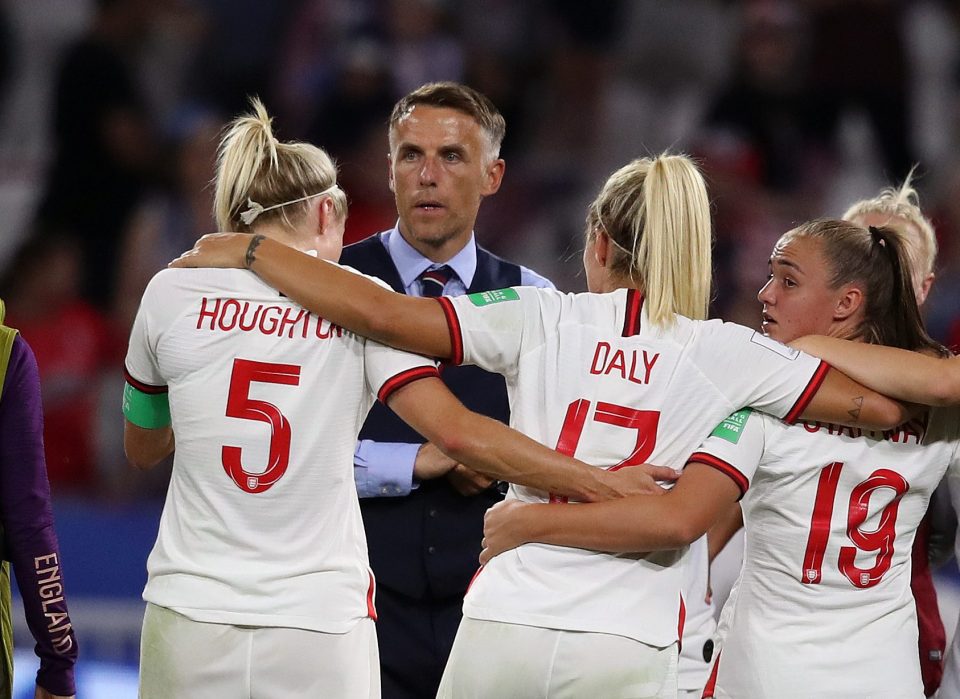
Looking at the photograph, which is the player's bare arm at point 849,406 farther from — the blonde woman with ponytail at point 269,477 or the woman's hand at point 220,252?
the woman's hand at point 220,252

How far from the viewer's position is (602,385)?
2.69 meters

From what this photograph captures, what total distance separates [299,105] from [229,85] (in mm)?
534

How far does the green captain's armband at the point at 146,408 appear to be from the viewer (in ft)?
9.80

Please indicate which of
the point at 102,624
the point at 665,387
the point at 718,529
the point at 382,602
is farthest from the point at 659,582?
the point at 102,624

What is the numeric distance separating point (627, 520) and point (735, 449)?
0.32 m

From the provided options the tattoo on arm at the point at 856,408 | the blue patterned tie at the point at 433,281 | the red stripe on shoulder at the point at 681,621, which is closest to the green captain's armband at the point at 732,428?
the tattoo on arm at the point at 856,408

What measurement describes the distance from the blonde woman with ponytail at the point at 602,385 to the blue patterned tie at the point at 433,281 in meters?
0.91

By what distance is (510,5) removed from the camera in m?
8.95

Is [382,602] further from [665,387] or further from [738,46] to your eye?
[738,46]

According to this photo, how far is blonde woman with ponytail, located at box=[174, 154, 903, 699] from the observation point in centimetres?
263

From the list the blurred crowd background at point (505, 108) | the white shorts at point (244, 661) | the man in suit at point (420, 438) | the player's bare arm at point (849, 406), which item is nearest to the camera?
the white shorts at point (244, 661)

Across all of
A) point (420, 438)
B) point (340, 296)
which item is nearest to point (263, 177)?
point (340, 296)

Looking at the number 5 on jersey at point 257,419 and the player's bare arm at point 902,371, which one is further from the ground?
the player's bare arm at point 902,371

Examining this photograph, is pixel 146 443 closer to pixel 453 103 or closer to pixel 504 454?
pixel 504 454
